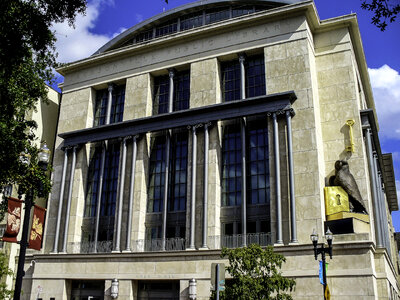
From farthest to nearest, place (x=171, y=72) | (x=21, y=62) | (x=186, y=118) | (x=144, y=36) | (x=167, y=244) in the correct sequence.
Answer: (x=144, y=36) < (x=171, y=72) < (x=186, y=118) < (x=167, y=244) < (x=21, y=62)

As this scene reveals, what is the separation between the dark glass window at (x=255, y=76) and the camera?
32406 millimetres

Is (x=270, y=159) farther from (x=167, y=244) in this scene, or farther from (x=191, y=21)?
(x=191, y=21)

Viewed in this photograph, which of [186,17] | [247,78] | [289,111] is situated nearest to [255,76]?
[247,78]

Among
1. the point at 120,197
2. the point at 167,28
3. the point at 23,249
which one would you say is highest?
the point at 167,28

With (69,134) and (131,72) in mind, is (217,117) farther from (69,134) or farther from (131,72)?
(69,134)

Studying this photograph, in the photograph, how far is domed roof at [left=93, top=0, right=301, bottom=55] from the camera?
36.9 meters

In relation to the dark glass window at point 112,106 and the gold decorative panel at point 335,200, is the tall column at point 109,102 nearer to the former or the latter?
the dark glass window at point 112,106

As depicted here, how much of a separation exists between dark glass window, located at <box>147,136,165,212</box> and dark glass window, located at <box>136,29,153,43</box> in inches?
413

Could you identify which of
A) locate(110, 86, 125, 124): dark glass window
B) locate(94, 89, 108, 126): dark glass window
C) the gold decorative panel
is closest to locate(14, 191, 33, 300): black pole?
the gold decorative panel

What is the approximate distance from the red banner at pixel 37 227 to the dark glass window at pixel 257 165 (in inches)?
557

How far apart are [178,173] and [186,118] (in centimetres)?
406

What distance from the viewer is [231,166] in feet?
102

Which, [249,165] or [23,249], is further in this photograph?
[249,165]

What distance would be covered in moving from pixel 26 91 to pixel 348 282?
19.3 meters
